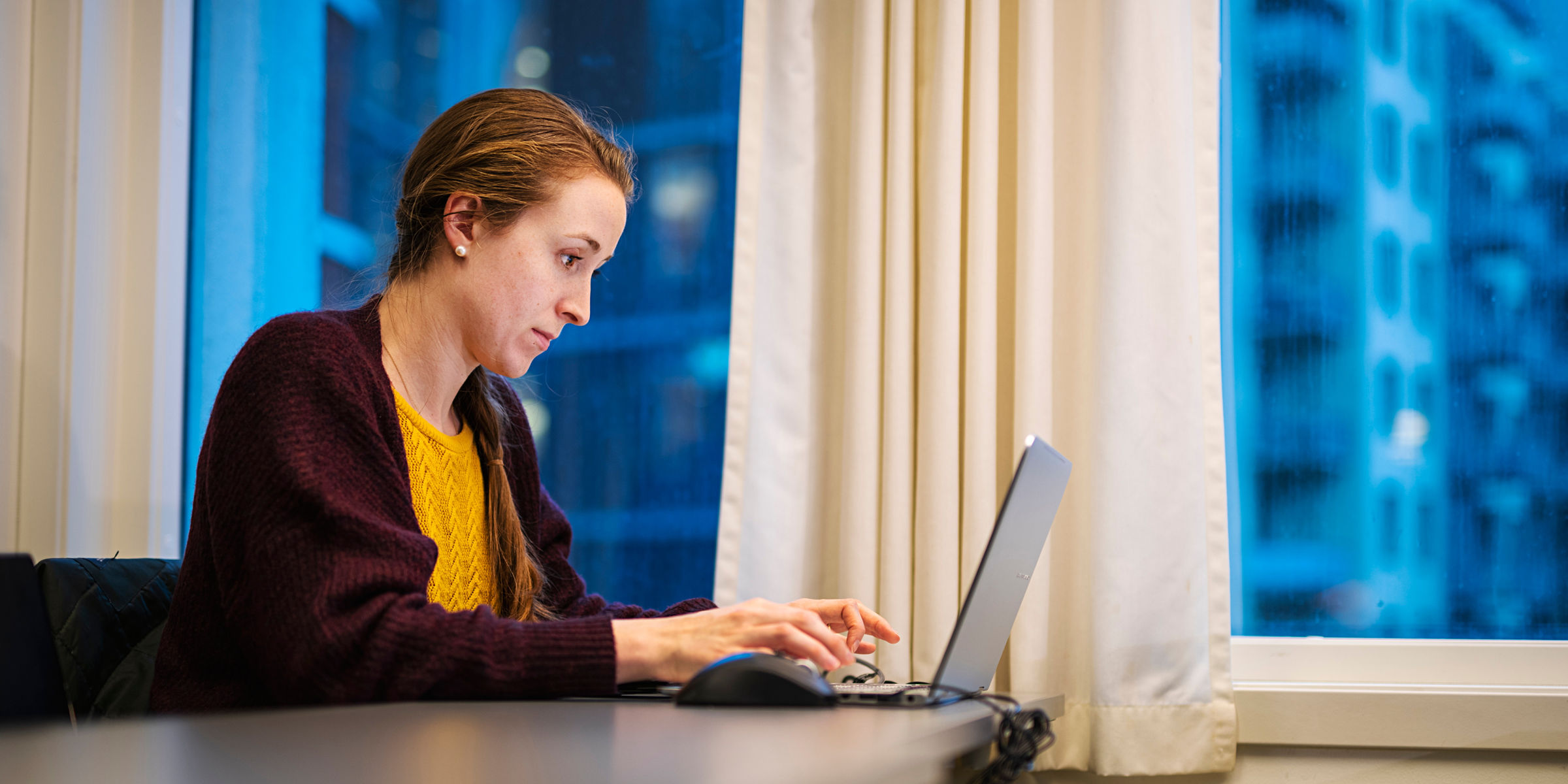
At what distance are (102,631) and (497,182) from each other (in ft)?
2.14

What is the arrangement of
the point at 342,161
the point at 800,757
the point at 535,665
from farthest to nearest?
the point at 342,161
the point at 535,665
the point at 800,757

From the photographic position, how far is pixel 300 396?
0.95 meters

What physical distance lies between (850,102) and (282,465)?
3.54 feet

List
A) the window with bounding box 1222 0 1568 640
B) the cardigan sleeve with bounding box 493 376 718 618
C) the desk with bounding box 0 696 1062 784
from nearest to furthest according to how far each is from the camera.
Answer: the desk with bounding box 0 696 1062 784, the cardigan sleeve with bounding box 493 376 718 618, the window with bounding box 1222 0 1568 640

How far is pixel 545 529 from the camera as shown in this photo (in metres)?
1.43

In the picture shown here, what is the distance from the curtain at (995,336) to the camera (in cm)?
145

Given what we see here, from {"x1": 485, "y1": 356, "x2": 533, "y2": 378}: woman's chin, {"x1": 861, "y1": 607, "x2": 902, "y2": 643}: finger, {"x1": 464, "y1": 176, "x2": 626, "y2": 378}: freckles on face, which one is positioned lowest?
{"x1": 861, "y1": 607, "x2": 902, "y2": 643}: finger

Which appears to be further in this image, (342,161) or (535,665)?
(342,161)

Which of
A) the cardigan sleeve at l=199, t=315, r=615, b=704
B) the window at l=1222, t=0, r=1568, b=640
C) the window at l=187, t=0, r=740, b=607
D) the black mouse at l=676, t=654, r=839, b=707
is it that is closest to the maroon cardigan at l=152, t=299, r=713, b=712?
the cardigan sleeve at l=199, t=315, r=615, b=704

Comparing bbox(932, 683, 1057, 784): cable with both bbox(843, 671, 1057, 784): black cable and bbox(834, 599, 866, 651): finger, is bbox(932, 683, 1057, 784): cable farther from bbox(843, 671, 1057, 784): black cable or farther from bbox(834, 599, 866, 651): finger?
bbox(834, 599, 866, 651): finger

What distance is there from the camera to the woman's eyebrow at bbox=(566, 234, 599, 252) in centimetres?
123

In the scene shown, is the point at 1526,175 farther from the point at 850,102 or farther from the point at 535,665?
the point at 535,665

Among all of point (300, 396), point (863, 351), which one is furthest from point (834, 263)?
point (300, 396)

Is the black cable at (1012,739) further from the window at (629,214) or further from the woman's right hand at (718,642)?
the window at (629,214)
